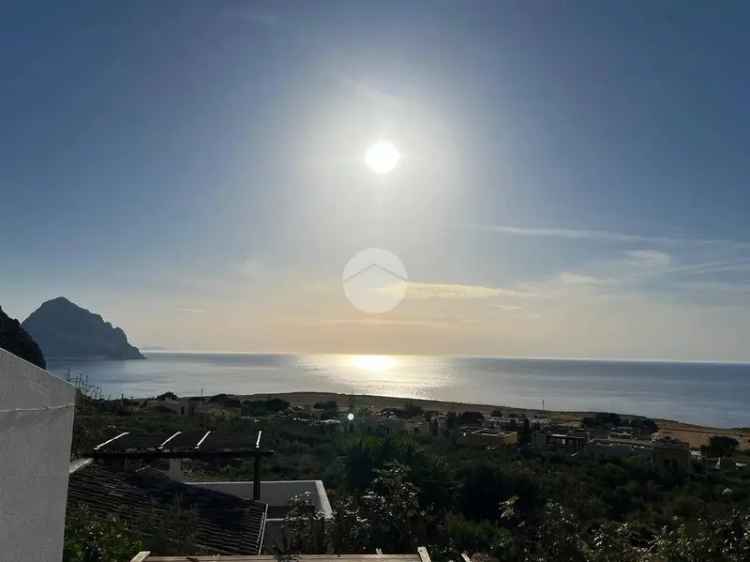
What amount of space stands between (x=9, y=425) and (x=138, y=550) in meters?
4.46

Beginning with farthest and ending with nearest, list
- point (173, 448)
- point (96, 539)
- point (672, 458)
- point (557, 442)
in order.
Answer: point (557, 442), point (672, 458), point (173, 448), point (96, 539)

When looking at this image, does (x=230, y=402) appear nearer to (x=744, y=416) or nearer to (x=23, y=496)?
(x=23, y=496)

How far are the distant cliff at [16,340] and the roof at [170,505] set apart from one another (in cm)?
2969

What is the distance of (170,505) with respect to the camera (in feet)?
28.6

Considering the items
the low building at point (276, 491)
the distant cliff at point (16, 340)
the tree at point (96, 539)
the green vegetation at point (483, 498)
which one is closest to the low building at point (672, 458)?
the green vegetation at point (483, 498)

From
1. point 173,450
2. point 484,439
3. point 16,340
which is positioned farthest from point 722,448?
point 16,340

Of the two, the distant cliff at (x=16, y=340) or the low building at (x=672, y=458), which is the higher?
the distant cliff at (x=16, y=340)

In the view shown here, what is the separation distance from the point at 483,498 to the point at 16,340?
1245 inches

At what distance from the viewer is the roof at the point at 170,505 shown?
740 centimetres

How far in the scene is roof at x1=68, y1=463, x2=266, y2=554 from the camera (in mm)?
7402

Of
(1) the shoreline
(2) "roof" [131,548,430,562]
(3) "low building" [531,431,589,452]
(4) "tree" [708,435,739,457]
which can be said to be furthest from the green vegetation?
(1) the shoreline

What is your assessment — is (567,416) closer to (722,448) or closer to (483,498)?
(722,448)

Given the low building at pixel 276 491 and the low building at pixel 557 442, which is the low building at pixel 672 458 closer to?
the low building at pixel 557 442

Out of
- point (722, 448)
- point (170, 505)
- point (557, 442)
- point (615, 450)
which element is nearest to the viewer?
point (170, 505)
